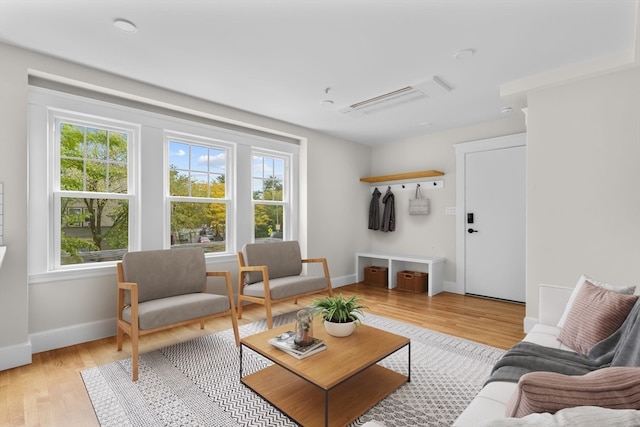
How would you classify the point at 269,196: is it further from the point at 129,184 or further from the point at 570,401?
the point at 570,401

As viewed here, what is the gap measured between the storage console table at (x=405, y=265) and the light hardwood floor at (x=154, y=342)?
0.62 feet

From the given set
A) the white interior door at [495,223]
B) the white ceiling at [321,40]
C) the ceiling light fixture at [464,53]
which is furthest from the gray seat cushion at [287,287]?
the ceiling light fixture at [464,53]

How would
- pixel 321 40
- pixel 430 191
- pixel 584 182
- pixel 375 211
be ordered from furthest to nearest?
1. pixel 375 211
2. pixel 430 191
3. pixel 584 182
4. pixel 321 40

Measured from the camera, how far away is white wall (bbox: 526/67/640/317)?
2.64 metres

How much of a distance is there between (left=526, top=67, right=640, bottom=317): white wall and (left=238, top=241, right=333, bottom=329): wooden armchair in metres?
2.26

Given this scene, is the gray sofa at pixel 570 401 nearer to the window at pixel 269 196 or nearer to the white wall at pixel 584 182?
the white wall at pixel 584 182

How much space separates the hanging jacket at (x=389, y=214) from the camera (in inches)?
215

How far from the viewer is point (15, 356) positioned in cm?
244

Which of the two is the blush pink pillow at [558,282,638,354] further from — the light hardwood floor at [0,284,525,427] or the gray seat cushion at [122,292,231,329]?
the gray seat cushion at [122,292,231,329]

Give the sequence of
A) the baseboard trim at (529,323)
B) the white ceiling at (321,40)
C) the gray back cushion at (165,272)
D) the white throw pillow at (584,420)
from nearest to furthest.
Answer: the white throw pillow at (584,420) < the white ceiling at (321,40) < the gray back cushion at (165,272) < the baseboard trim at (529,323)

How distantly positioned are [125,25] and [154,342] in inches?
102

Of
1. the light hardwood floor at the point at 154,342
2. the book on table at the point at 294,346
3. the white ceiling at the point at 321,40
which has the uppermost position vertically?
Result: the white ceiling at the point at 321,40

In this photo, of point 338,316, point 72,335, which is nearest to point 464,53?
point 338,316

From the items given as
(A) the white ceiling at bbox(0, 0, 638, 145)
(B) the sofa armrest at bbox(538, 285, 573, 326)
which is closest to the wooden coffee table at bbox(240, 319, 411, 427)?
(B) the sofa armrest at bbox(538, 285, 573, 326)
